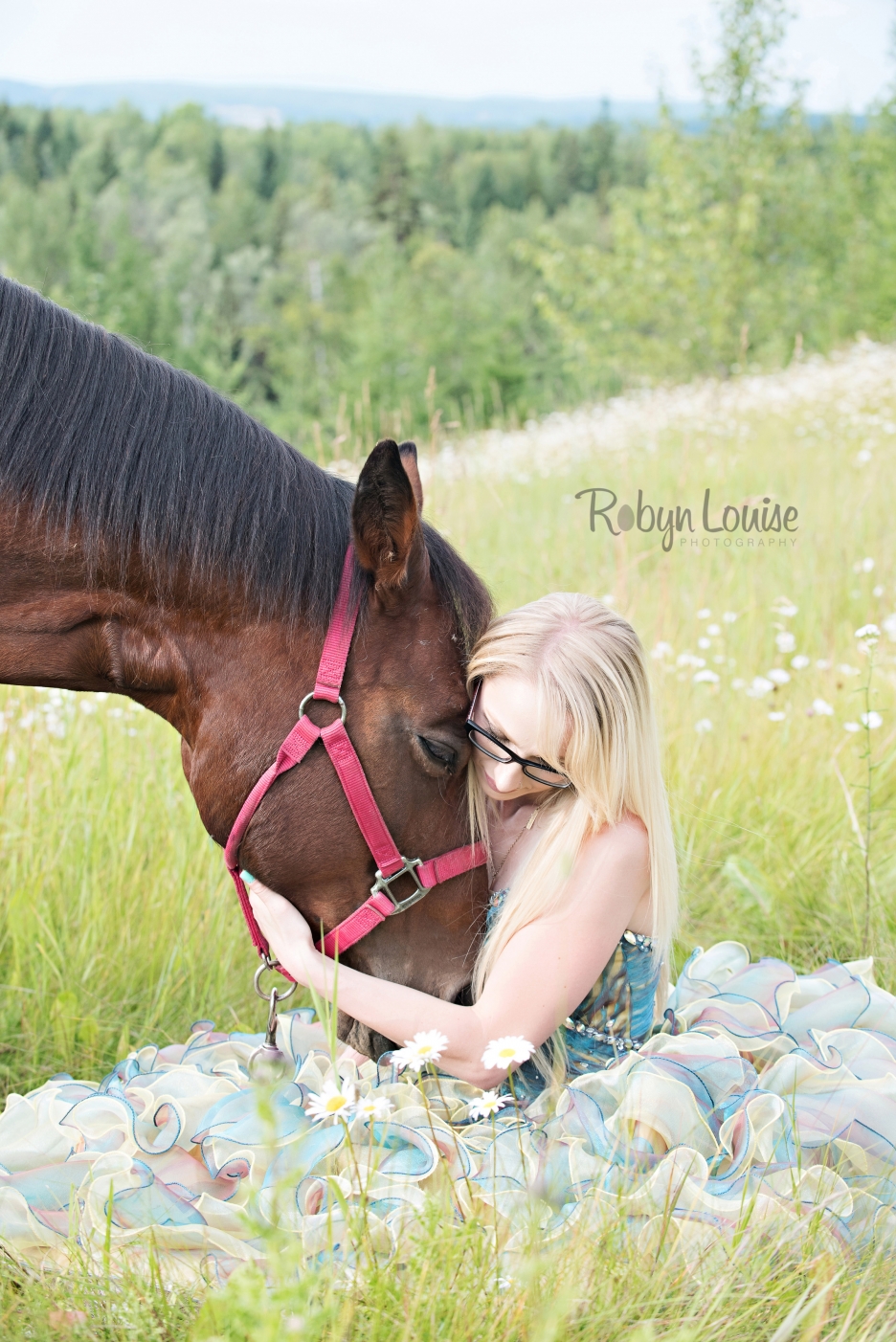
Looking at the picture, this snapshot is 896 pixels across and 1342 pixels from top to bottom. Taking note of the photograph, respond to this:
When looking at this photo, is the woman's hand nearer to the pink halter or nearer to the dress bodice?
the pink halter

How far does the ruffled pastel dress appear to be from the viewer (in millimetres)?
1498

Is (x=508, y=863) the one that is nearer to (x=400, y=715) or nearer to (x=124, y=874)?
(x=400, y=715)

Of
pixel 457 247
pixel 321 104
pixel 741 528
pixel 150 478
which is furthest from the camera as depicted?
pixel 321 104

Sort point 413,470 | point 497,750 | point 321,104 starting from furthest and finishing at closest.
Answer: point 321,104
point 497,750
point 413,470

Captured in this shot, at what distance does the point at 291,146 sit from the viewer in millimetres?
67688

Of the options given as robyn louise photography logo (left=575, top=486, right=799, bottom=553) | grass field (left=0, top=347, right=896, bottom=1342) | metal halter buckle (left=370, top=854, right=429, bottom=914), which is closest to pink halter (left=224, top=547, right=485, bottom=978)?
metal halter buckle (left=370, top=854, right=429, bottom=914)

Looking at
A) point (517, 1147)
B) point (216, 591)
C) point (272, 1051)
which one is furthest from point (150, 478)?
point (517, 1147)

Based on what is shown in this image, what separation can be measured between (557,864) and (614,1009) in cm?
46

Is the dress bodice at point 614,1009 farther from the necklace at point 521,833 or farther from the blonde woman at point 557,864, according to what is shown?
the necklace at point 521,833

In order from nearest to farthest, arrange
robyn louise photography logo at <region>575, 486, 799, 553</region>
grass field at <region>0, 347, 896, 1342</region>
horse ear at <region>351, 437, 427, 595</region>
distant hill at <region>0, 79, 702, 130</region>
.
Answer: grass field at <region>0, 347, 896, 1342</region>
horse ear at <region>351, 437, 427, 595</region>
robyn louise photography logo at <region>575, 486, 799, 553</region>
distant hill at <region>0, 79, 702, 130</region>

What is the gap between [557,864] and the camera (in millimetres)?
1879

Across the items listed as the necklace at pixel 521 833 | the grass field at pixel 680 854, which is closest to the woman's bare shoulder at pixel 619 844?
the necklace at pixel 521 833

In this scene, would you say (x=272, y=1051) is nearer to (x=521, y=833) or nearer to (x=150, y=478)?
(x=521, y=833)

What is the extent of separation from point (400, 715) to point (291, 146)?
75853 millimetres
